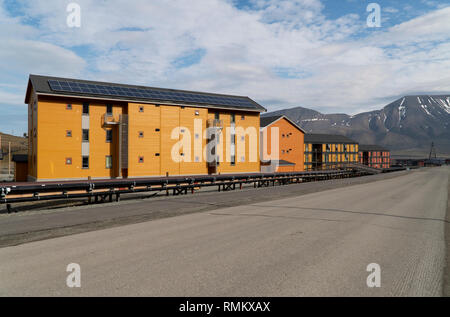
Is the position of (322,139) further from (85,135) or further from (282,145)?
(85,135)

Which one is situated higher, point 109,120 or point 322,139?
point 322,139

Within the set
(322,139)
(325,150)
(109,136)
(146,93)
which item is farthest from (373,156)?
(109,136)

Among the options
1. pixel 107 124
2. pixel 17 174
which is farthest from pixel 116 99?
pixel 17 174

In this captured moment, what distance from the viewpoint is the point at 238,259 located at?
6121mm

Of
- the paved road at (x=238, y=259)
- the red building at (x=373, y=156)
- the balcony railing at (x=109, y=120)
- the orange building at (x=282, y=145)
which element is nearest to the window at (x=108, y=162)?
the balcony railing at (x=109, y=120)

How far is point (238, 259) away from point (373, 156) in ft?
423

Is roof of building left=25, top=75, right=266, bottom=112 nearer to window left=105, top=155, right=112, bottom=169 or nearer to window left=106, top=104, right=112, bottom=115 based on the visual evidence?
window left=106, top=104, right=112, bottom=115

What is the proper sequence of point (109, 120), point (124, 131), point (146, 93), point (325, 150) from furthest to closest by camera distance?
point (325, 150), point (146, 93), point (124, 131), point (109, 120)

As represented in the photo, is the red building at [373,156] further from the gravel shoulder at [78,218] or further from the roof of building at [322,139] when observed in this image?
the gravel shoulder at [78,218]

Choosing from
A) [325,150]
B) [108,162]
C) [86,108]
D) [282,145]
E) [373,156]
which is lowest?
[108,162]

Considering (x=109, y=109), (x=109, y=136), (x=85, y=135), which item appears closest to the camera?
(x=85, y=135)
